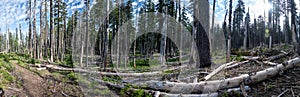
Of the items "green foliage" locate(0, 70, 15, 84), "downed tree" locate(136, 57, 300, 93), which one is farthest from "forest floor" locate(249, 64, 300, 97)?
"green foliage" locate(0, 70, 15, 84)

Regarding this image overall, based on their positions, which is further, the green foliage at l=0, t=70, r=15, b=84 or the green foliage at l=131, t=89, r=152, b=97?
the green foliage at l=0, t=70, r=15, b=84

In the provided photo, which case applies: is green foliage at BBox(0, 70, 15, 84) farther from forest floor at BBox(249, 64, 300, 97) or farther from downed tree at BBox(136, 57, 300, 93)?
forest floor at BBox(249, 64, 300, 97)

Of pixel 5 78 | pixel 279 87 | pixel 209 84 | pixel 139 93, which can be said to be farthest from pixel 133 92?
pixel 5 78

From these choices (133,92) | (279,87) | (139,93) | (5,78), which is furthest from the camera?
(5,78)

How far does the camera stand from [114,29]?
35281 millimetres

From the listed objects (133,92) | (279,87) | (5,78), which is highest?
(5,78)

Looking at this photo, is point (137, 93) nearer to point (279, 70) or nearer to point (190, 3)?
point (279, 70)

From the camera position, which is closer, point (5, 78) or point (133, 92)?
point (133, 92)

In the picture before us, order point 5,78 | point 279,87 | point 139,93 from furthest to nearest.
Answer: point 5,78 → point 139,93 → point 279,87

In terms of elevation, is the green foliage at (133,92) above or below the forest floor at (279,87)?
below

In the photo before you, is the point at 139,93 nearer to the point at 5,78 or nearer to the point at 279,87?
the point at 279,87

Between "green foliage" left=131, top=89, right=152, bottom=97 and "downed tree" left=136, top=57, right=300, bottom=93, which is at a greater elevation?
"downed tree" left=136, top=57, right=300, bottom=93

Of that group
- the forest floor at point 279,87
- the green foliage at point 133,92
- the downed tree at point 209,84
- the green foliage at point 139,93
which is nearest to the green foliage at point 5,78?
the green foliage at point 133,92

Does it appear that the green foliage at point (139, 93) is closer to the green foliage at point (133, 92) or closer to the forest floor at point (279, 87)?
the green foliage at point (133, 92)
